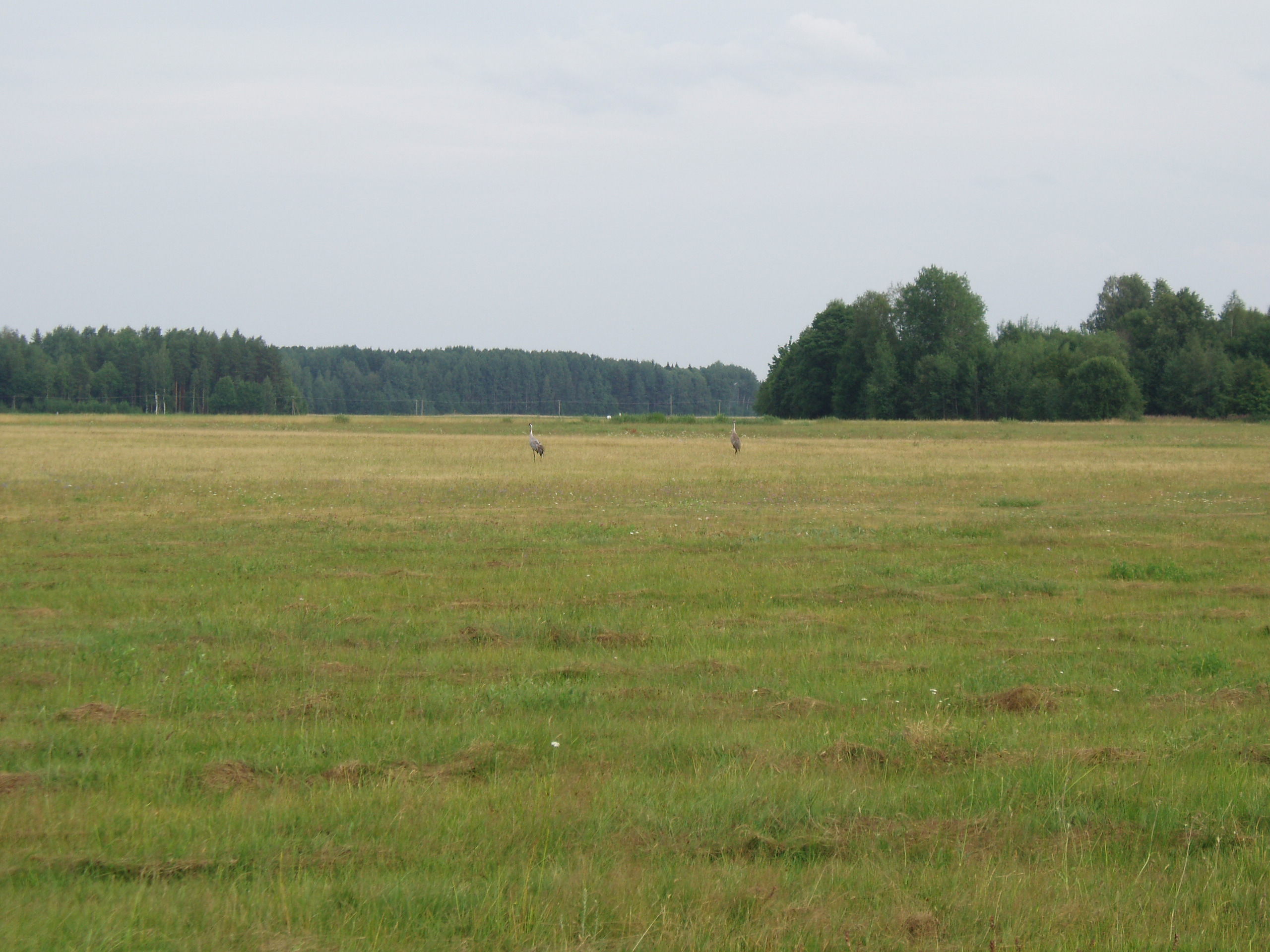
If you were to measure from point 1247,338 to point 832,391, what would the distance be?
40905 mm

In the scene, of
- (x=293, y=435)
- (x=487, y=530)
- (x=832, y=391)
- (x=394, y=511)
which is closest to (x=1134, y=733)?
(x=487, y=530)

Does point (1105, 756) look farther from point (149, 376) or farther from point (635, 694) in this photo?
point (149, 376)

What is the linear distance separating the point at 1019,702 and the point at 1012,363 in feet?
332

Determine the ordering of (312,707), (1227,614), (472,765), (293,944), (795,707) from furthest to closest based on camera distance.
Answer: (1227,614)
(795,707)
(312,707)
(472,765)
(293,944)

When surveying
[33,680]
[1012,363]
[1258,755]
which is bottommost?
[1258,755]

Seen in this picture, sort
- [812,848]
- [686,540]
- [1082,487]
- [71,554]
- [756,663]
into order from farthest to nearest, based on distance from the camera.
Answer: [1082,487] < [686,540] < [71,554] < [756,663] < [812,848]

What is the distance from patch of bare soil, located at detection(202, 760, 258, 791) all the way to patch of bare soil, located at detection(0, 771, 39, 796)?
3.04ft

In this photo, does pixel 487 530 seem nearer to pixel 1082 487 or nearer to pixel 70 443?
pixel 1082 487

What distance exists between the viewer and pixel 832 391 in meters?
113

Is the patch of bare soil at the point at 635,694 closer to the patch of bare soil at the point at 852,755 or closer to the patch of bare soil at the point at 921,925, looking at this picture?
the patch of bare soil at the point at 852,755

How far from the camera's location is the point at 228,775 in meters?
6.03

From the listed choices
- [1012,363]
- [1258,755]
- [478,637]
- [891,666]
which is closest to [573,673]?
[478,637]

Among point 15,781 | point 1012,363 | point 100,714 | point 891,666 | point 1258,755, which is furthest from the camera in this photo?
point 1012,363

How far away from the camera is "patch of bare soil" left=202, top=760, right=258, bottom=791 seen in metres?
5.91
